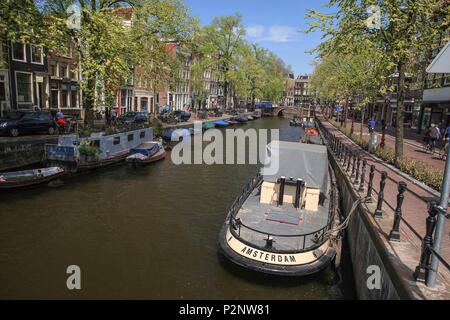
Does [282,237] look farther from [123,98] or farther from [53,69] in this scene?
[123,98]

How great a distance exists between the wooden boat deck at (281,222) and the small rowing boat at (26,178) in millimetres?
11252

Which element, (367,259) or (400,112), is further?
(400,112)

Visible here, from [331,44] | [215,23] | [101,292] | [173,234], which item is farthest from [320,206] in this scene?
[215,23]

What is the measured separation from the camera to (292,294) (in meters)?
9.14

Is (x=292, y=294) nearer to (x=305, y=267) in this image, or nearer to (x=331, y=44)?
(x=305, y=267)

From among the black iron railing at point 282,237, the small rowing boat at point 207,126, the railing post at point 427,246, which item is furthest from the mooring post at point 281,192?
the small rowing boat at point 207,126

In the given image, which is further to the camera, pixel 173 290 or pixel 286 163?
pixel 286 163

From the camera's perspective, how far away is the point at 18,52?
3088 centimetres

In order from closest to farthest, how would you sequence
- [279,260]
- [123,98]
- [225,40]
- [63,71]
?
1. [279,260]
2. [63,71]
3. [123,98]
4. [225,40]

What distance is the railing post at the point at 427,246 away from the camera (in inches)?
203

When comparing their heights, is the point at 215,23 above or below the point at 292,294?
above

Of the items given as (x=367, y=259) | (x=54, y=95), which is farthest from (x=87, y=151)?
(x=54, y=95)

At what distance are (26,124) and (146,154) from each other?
810 centimetres
